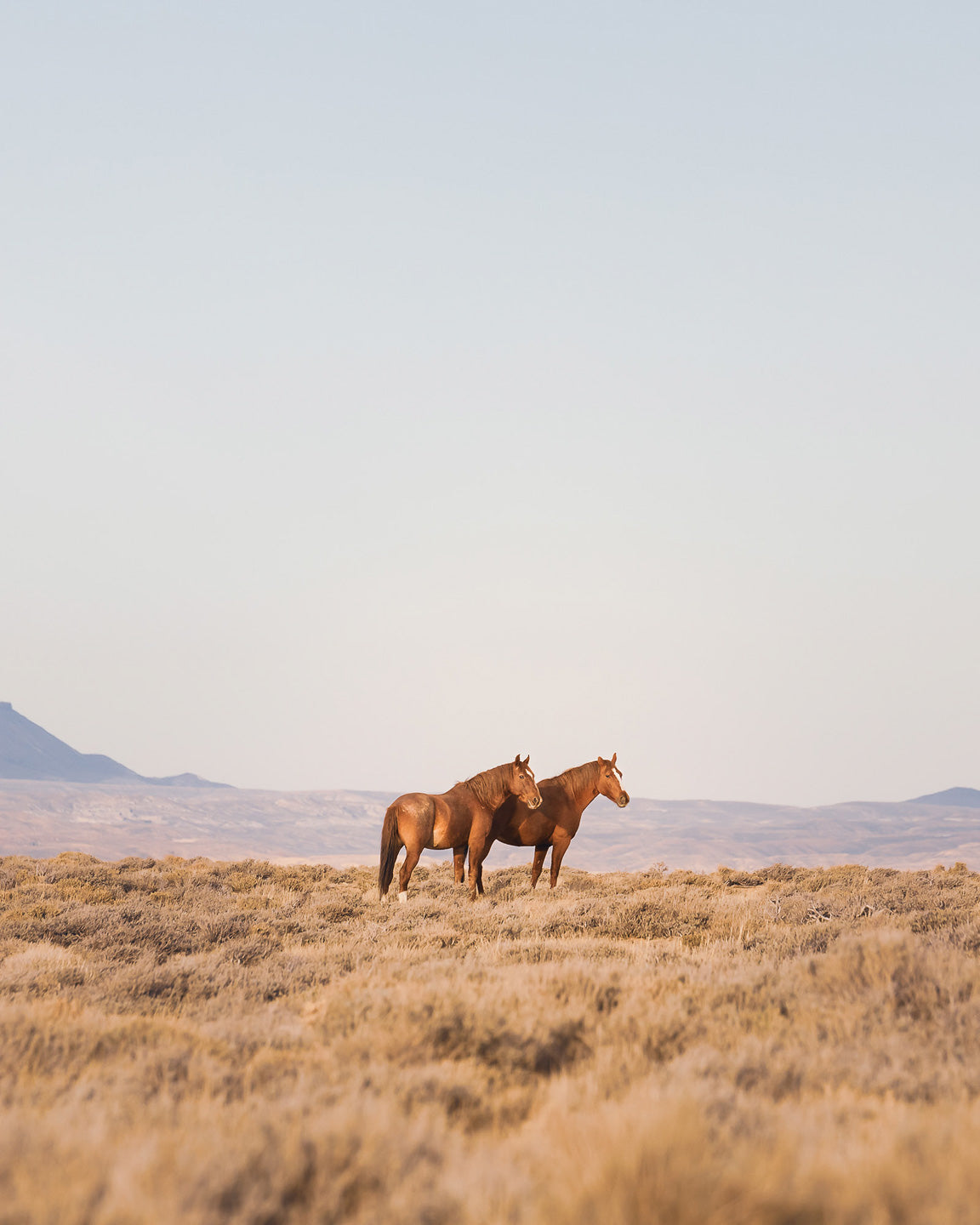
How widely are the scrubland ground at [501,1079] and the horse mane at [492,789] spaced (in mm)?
4962

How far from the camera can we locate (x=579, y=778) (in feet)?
55.6

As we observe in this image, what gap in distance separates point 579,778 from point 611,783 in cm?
67

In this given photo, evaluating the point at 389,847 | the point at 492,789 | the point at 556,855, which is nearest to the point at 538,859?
the point at 556,855

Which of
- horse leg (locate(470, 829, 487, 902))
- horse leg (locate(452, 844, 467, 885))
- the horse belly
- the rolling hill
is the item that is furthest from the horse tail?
the rolling hill

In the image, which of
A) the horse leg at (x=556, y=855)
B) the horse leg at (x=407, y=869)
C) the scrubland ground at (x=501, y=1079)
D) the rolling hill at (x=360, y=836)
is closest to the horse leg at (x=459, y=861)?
the horse leg at (x=407, y=869)

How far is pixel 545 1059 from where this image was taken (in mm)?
5316

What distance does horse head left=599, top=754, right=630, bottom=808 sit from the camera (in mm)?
16578

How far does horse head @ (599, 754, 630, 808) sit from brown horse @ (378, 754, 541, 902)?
1876mm

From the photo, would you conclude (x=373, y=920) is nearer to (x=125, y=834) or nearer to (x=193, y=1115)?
(x=193, y=1115)

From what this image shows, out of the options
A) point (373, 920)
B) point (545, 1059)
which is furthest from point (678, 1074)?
point (373, 920)

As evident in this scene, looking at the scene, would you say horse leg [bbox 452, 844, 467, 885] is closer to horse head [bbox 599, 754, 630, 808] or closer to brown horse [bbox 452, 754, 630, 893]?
brown horse [bbox 452, 754, 630, 893]

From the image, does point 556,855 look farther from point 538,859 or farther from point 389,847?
point 389,847

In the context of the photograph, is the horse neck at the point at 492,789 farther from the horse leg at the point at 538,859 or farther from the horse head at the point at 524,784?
the horse leg at the point at 538,859

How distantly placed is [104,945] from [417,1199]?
8.89 meters
